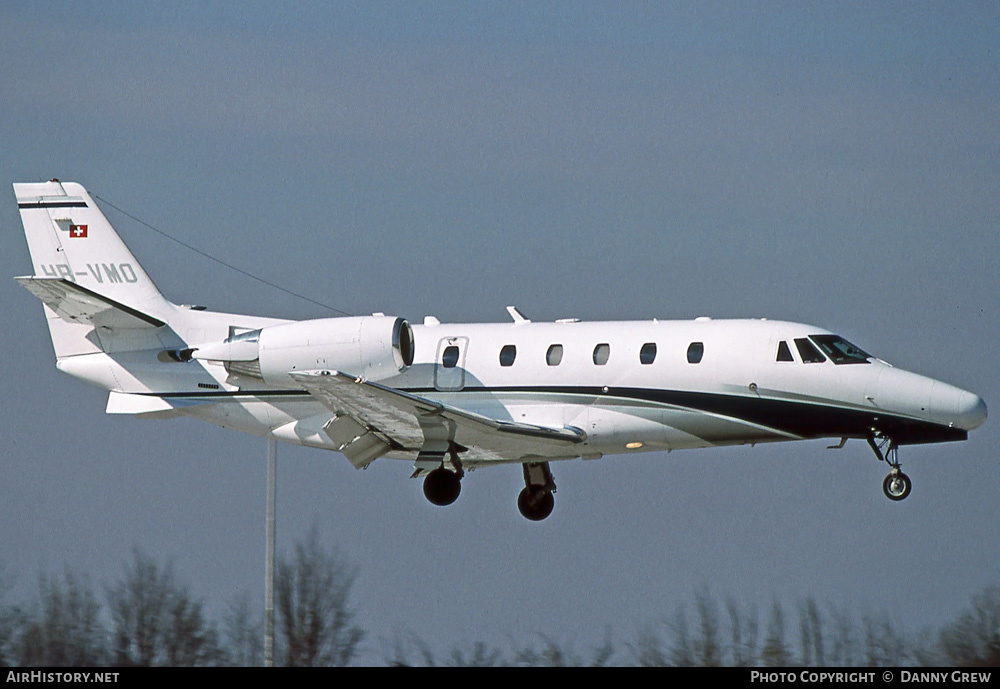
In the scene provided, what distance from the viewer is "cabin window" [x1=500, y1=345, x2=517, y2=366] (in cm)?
3102

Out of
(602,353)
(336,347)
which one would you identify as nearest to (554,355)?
(602,353)

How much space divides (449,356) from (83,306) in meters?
6.65

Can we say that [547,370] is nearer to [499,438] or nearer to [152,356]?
[499,438]

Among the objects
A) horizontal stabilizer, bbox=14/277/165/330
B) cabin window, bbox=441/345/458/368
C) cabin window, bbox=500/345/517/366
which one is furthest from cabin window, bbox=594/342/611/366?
horizontal stabilizer, bbox=14/277/165/330

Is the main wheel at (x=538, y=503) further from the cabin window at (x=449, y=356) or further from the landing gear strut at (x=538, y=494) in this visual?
the cabin window at (x=449, y=356)

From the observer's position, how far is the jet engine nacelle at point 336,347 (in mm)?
30094

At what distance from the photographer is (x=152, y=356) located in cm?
3266

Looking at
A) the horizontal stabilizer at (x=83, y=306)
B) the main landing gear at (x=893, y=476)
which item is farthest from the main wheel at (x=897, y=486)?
the horizontal stabilizer at (x=83, y=306)

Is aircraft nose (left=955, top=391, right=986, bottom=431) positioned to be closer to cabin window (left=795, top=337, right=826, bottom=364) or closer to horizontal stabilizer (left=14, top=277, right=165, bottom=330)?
cabin window (left=795, top=337, right=826, bottom=364)

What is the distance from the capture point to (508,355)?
3108 centimetres

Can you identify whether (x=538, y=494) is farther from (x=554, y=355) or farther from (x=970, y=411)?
(x=970, y=411)

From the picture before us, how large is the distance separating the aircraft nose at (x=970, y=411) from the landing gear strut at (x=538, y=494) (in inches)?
309

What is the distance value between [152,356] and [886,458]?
1321 cm
